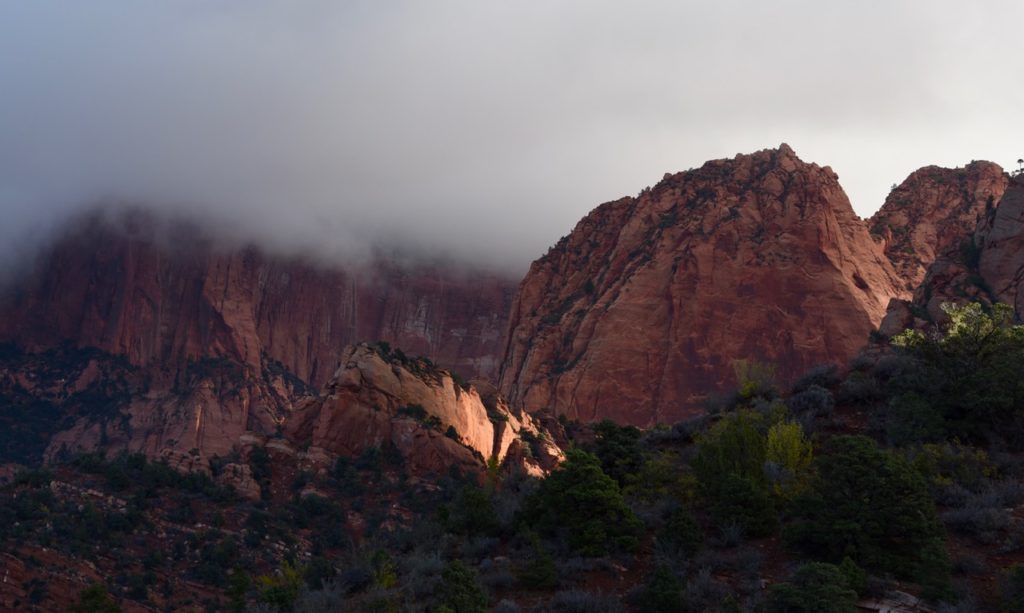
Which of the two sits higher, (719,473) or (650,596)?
(719,473)

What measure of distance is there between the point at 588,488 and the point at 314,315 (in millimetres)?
131790

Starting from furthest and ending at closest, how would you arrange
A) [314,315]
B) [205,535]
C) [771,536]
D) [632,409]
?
[314,315] < [632,409] < [205,535] < [771,536]

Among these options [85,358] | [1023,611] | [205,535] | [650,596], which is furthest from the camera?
[85,358]

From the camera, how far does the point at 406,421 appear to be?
60.4 metres

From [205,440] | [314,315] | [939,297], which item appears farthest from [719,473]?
[314,315]

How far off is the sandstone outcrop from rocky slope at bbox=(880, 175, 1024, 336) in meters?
25.7

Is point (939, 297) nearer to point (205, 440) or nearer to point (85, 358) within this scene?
point (205, 440)

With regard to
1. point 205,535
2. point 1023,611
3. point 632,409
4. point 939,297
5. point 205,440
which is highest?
point 939,297

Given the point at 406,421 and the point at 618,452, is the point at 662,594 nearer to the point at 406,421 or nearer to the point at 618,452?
the point at 618,452

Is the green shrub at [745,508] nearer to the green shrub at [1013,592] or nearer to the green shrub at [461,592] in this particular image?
the green shrub at [1013,592]

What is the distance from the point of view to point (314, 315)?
5881 inches

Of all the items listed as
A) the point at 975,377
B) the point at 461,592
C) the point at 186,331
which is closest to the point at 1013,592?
the point at 461,592

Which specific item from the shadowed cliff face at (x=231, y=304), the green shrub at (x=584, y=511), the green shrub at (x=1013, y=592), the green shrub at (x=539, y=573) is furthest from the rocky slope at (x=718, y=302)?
the green shrub at (x=1013, y=592)

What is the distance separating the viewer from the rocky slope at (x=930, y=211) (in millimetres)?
84812
